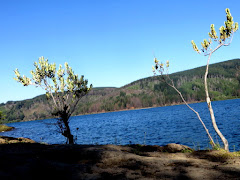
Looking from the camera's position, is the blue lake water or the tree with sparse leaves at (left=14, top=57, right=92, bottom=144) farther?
the blue lake water

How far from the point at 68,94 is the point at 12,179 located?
1652 cm

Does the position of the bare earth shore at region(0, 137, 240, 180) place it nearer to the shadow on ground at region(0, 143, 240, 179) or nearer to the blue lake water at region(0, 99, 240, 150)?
the shadow on ground at region(0, 143, 240, 179)

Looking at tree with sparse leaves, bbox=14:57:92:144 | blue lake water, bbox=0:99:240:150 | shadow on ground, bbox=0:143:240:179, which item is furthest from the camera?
blue lake water, bbox=0:99:240:150

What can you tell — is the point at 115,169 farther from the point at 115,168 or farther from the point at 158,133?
the point at 158,133

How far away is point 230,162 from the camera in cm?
852

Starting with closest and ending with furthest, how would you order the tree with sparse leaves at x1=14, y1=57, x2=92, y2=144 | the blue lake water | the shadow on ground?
the shadow on ground, the tree with sparse leaves at x1=14, y1=57, x2=92, y2=144, the blue lake water

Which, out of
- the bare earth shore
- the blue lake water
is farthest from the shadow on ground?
the blue lake water

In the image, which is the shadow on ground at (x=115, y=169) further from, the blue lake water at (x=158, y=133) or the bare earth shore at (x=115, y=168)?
the blue lake water at (x=158, y=133)

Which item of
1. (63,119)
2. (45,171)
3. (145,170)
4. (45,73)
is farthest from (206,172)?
(45,73)

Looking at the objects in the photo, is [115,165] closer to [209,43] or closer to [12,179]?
[12,179]

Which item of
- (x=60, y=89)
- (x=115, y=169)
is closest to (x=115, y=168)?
(x=115, y=169)

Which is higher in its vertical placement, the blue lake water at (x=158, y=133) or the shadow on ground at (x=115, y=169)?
the shadow on ground at (x=115, y=169)

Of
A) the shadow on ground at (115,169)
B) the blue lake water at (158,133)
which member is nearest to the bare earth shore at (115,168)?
the shadow on ground at (115,169)

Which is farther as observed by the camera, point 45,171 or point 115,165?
point 115,165
